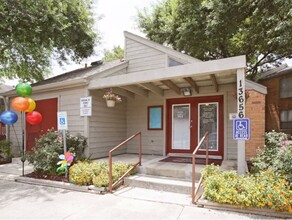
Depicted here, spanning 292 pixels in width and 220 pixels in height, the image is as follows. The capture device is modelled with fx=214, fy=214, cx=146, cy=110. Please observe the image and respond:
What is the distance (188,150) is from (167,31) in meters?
9.63

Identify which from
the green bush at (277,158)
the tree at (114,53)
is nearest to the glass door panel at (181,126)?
the green bush at (277,158)

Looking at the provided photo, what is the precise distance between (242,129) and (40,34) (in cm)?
963

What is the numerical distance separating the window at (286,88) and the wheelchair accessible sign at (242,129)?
7791mm

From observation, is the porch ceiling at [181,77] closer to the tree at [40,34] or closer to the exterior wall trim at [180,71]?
the exterior wall trim at [180,71]

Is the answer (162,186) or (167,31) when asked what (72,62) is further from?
(162,186)

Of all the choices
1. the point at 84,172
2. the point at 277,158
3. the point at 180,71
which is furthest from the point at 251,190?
the point at 84,172

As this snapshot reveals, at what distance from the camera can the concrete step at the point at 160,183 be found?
4520 millimetres

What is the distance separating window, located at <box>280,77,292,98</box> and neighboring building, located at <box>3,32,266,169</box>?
3627 mm

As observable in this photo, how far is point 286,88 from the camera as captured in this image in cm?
1032

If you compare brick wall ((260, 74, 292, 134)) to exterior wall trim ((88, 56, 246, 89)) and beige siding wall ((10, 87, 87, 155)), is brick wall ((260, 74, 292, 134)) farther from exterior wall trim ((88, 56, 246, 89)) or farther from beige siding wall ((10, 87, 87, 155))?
beige siding wall ((10, 87, 87, 155))

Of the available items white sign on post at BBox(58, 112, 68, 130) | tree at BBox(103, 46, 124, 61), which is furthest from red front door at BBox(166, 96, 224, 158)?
tree at BBox(103, 46, 124, 61)

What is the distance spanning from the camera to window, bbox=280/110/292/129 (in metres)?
10.2

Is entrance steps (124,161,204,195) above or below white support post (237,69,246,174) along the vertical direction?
below

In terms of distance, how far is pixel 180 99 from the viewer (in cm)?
751
